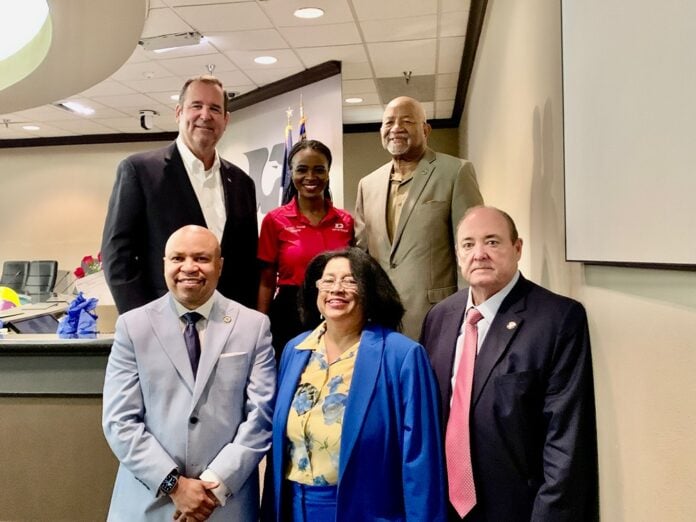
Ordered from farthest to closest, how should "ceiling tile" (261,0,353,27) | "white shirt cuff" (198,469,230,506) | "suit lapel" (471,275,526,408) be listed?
1. "ceiling tile" (261,0,353,27)
2. "white shirt cuff" (198,469,230,506)
3. "suit lapel" (471,275,526,408)

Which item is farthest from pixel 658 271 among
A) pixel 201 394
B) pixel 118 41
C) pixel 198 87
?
pixel 118 41

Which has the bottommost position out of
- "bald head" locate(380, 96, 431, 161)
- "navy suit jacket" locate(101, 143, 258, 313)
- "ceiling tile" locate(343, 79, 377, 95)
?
"navy suit jacket" locate(101, 143, 258, 313)

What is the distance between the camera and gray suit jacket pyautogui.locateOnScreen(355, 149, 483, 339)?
2217 mm

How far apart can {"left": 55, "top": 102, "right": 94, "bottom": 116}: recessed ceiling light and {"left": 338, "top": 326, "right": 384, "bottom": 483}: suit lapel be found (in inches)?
261

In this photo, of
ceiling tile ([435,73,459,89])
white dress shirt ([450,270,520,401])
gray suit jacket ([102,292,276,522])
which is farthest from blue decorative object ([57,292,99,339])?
ceiling tile ([435,73,459,89])

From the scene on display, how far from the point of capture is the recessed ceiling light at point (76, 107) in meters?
6.99

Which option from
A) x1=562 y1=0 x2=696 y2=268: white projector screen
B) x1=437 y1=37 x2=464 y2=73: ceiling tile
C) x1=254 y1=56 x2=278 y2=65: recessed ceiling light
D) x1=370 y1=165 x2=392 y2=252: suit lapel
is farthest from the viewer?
x1=254 y1=56 x2=278 y2=65: recessed ceiling light

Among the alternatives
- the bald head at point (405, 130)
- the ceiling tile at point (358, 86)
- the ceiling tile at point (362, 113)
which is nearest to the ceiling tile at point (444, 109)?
the ceiling tile at point (362, 113)

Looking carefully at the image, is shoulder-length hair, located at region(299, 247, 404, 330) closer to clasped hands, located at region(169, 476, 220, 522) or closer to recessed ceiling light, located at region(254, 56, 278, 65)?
clasped hands, located at region(169, 476, 220, 522)

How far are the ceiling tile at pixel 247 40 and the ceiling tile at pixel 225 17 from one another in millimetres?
91

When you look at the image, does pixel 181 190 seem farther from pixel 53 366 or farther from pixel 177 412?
pixel 53 366

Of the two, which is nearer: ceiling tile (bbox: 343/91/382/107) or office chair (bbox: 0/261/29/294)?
ceiling tile (bbox: 343/91/382/107)

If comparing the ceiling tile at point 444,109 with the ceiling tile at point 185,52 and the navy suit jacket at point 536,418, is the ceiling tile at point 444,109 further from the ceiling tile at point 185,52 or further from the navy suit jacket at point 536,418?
the navy suit jacket at point 536,418

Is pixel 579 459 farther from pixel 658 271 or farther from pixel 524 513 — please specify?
pixel 658 271
